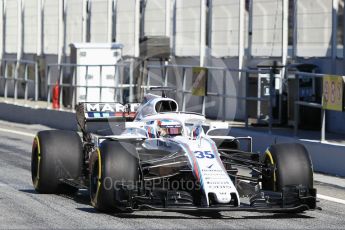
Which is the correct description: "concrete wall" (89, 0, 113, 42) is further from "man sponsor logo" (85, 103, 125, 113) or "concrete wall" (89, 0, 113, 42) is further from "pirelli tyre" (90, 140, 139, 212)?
"pirelli tyre" (90, 140, 139, 212)

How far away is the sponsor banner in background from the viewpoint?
72.5 ft

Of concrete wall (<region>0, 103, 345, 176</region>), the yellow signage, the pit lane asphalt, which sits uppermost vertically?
the yellow signage

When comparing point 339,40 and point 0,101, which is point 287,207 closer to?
point 339,40

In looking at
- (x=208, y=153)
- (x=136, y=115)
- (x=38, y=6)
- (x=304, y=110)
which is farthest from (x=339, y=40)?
(x=38, y=6)

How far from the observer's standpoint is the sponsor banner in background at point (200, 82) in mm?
22094

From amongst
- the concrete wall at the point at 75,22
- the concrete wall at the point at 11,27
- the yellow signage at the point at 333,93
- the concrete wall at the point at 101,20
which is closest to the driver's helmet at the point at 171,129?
the yellow signage at the point at 333,93

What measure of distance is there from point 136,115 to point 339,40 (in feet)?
34.1

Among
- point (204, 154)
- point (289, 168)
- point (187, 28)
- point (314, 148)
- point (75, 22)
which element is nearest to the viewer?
point (204, 154)

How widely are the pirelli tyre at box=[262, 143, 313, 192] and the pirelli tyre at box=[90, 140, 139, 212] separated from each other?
1835 millimetres

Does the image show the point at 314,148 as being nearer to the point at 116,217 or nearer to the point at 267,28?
the point at 116,217

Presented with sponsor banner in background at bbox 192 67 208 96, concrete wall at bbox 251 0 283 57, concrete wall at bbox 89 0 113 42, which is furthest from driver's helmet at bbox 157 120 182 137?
concrete wall at bbox 89 0 113 42

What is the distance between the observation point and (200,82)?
22.3 meters

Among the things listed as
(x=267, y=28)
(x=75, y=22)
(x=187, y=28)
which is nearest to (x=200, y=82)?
(x=267, y=28)

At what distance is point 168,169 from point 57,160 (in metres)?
1.92
